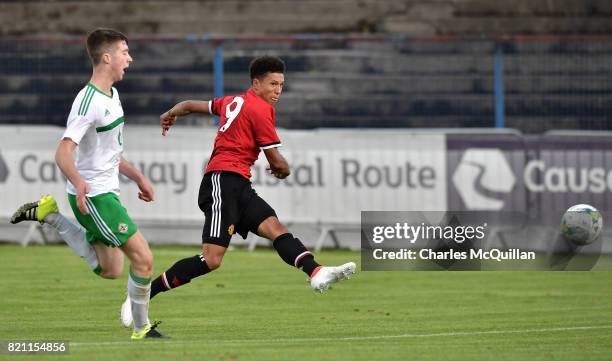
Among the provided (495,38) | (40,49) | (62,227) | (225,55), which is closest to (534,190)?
(495,38)

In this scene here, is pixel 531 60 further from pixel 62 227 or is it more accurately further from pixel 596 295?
pixel 62 227

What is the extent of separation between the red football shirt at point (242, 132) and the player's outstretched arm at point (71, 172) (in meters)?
1.73

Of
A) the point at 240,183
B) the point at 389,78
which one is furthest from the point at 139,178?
the point at 389,78

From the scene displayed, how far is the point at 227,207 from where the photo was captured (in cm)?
1104

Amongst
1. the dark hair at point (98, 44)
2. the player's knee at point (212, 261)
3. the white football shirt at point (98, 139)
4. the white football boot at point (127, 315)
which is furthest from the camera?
the player's knee at point (212, 261)

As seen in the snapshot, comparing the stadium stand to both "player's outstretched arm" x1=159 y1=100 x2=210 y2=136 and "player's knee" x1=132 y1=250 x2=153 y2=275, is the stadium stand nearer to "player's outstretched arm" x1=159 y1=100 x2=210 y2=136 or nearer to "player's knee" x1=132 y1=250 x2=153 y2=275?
"player's outstretched arm" x1=159 y1=100 x2=210 y2=136

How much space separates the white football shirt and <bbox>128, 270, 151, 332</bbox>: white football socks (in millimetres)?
664

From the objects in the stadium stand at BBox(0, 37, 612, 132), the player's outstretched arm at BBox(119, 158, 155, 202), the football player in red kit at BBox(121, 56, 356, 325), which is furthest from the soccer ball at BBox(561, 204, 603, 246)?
the stadium stand at BBox(0, 37, 612, 132)

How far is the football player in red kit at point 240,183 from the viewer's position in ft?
36.1

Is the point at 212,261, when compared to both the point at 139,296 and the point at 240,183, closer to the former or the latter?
the point at 240,183

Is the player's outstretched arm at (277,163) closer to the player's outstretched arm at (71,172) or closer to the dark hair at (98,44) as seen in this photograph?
the dark hair at (98,44)

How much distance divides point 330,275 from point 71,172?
6.92 feet
